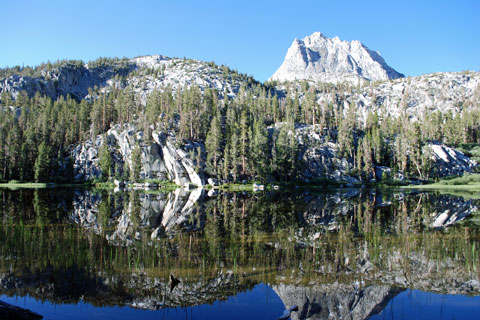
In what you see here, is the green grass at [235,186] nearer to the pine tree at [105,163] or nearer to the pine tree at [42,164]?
the pine tree at [105,163]

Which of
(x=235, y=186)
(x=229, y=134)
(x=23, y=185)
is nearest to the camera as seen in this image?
(x=23, y=185)

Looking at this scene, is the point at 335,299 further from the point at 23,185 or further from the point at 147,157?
the point at 23,185

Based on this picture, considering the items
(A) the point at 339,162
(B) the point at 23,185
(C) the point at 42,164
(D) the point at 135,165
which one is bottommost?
(B) the point at 23,185

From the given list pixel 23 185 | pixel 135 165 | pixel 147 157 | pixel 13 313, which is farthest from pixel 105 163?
pixel 13 313

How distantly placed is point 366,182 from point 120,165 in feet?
268

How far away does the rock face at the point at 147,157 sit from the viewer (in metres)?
92.4

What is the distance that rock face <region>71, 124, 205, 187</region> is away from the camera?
92.4m

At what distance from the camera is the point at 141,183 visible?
91.6 metres

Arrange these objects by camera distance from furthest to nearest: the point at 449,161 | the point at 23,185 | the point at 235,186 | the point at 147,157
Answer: the point at 449,161
the point at 147,157
the point at 235,186
the point at 23,185

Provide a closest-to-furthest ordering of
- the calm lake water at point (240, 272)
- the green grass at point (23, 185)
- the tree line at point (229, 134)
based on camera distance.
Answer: the calm lake water at point (240, 272) < the green grass at point (23, 185) < the tree line at point (229, 134)

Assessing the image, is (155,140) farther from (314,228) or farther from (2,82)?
(2,82)

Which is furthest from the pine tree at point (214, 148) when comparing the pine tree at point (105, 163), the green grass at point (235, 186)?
the pine tree at point (105, 163)

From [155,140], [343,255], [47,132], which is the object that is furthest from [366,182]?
[47,132]

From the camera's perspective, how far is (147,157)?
3765 inches
